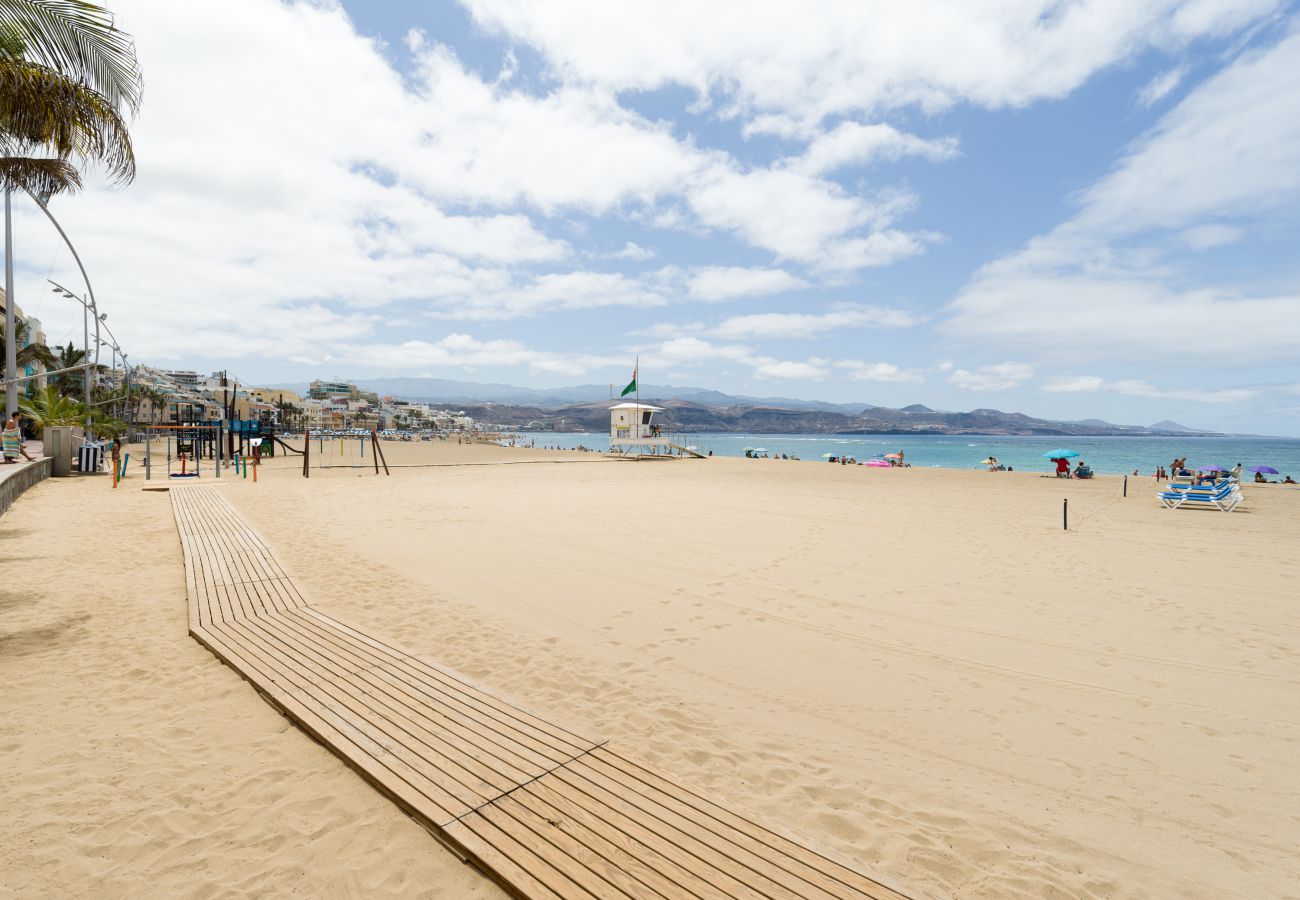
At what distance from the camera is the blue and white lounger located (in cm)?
1602

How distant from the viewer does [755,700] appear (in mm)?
4602

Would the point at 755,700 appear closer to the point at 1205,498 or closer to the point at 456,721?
the point at 456,721

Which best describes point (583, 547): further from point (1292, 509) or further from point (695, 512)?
point (1292, 509)

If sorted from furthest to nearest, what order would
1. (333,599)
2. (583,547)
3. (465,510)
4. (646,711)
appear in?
1. (465,510)
2. (583,547)
3. (333,599)
4. (646,711)

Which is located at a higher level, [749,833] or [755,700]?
[749,833]

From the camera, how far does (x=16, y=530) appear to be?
33.3ft

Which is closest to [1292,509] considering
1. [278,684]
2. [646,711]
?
[646,711]

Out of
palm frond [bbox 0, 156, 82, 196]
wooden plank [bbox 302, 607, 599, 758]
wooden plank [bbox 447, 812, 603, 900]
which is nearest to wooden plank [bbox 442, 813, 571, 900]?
wooden plank [bbox 447, 812, 603, 900]

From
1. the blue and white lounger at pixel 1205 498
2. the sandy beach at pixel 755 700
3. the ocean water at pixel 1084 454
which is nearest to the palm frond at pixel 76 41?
the sandy beach at pixel 755 700

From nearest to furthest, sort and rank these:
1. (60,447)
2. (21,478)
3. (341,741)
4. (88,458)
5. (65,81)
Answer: (341,741) → (65,81) → (21,478) → (60,447) → (88,458)

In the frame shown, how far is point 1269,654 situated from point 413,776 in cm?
756

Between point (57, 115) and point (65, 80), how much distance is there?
375mm

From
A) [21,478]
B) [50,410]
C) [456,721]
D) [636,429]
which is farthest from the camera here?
[636,429]

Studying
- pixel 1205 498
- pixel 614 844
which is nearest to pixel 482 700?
pixel 614 844
